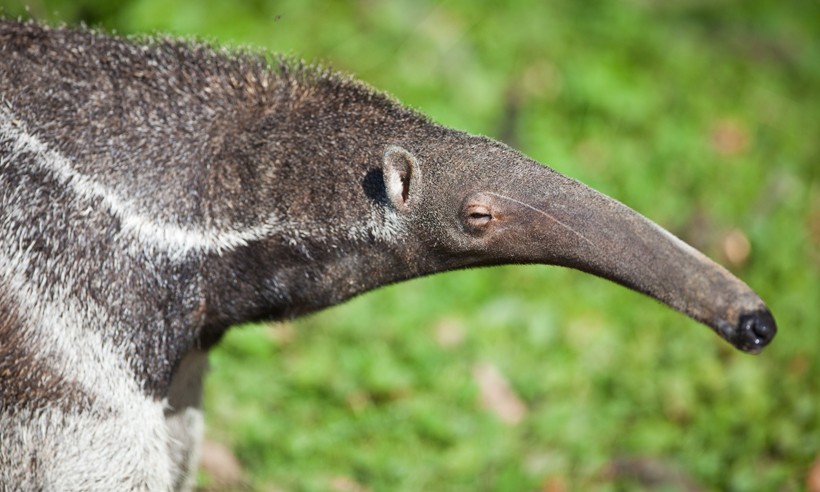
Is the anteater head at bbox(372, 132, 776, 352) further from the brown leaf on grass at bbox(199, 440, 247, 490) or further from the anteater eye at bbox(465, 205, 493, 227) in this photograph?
the brown leaf on grass at bbox(199, 440, 247, 490)

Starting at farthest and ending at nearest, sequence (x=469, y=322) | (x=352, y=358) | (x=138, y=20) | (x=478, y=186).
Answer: (x=138, y=20), (x=469, y=322), (x=352, y=358), (x=478, y=186)

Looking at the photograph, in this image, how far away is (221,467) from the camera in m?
5.19

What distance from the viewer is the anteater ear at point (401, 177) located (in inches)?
142

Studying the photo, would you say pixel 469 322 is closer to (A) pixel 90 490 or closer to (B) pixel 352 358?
(B) pixel 352 358

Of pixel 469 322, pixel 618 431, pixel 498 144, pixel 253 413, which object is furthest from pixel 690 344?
pixel 498 144

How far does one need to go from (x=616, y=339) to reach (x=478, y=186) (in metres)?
2.92

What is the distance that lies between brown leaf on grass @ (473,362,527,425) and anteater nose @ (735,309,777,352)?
254 centimetres

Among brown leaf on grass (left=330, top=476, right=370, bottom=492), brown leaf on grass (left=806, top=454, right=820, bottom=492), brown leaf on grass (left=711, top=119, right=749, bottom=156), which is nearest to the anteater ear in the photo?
brown leaf on grass (left=330, top=476, right=370, bottom=492)


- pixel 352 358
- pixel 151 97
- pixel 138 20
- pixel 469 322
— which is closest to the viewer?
pixel 151 97

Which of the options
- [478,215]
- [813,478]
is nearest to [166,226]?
[478,215]

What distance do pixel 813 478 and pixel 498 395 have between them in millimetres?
1602

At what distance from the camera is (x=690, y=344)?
6250 mm

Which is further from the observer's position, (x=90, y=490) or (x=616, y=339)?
(x=616, y=339)

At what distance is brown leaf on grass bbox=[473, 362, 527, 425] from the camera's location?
573 cm
